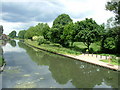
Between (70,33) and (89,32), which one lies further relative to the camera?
(70,33)

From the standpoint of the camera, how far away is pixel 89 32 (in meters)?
27.3

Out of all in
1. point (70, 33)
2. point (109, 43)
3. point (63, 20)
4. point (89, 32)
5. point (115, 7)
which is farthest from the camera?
point (63, 20)

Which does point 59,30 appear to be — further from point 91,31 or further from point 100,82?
point 100,82

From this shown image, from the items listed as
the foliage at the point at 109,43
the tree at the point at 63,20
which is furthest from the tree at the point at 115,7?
the tree at the point at 63,20

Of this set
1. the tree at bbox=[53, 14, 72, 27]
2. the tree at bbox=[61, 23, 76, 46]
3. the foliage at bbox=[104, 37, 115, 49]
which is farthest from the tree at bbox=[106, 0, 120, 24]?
the tree at bbox=[53, 14, 72, 27]

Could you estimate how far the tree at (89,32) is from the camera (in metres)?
27.5

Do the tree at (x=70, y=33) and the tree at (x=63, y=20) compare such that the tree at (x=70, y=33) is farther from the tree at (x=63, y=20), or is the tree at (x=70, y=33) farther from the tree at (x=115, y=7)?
the tree at (x=63, y=20)

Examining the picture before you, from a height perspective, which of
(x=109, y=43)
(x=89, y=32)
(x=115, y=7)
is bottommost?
(x=109, y=43)

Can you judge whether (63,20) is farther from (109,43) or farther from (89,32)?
(109,43)

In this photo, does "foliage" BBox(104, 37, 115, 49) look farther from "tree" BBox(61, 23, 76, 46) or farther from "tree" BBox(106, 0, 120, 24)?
"tree" BBox(61, 23, 76, 46)

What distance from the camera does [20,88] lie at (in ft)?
31.8

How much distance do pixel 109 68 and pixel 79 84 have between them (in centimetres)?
626

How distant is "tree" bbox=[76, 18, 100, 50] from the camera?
27.5 m

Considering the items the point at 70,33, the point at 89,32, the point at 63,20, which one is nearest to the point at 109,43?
the point at 89,32
